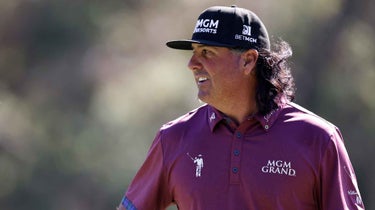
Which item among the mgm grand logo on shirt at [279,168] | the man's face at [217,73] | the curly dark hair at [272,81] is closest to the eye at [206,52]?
the man's face at [217,73]

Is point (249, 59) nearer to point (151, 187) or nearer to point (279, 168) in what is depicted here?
point (279, 168)

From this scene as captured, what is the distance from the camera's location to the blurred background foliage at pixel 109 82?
16984 mm

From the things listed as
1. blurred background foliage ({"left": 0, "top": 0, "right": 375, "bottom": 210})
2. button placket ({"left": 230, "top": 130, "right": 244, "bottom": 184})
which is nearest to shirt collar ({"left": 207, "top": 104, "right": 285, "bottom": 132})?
button placket ({"left": 230, "top": 130, "right": 244, "bottom": 184})

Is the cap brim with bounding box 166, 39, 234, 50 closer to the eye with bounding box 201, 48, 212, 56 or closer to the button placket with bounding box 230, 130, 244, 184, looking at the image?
the eye with bounding box 201, 48, 212, 56

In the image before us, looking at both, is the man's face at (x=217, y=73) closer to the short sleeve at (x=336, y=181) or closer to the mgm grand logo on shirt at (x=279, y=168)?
the mgm grand logo on shirt at (x=279, y=168)

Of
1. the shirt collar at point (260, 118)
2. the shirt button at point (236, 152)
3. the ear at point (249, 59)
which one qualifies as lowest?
the shirt button at point (236, 152)

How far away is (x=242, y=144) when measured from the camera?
525cm

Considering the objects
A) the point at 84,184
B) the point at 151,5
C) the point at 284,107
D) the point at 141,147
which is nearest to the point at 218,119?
the point at 284,107

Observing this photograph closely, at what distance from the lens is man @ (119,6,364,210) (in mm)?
5148

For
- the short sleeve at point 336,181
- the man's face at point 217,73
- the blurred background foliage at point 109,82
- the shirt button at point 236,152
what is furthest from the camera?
the blurred background foliage at point 109,82

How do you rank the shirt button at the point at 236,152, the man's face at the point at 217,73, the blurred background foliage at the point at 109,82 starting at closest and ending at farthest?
the shirt button at the point at 236,152 < the man's face at the point at 217,73 < the blurred background foliage at the point at 109,82

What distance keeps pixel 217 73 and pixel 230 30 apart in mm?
228

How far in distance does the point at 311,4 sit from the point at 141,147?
379 centimetres

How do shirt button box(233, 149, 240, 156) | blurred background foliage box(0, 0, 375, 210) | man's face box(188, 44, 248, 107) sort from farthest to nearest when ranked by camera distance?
blurred background foliage box(0, 0, 375, 210) < man's face box(188, 44, 248, 107) < shirt button box(233, 149, 240, 156)
